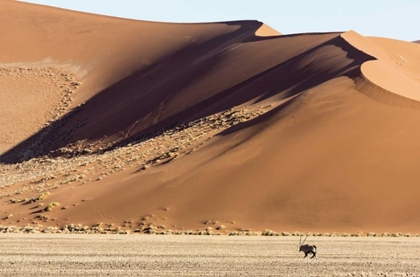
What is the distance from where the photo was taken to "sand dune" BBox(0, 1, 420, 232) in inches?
1134

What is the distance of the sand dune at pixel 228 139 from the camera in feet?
94.5

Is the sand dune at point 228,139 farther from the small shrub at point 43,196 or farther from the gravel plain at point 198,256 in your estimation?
the gravel plain at point 198,256

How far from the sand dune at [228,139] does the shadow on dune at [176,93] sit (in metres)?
0.18

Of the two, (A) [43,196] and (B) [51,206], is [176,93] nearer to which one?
(A) [43,196]

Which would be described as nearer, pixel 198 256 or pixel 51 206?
pixel 198 256

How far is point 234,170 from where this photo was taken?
31484 millimetres

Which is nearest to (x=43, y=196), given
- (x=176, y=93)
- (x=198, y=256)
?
(x=198, y=256)

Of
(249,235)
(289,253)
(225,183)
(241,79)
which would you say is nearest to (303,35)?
(241,79)

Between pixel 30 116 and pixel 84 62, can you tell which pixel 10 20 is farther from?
pixel 30 116

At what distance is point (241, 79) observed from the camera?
52906 millimetres

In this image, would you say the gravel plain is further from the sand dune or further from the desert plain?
the sand dune

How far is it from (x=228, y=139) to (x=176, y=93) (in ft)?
73.8

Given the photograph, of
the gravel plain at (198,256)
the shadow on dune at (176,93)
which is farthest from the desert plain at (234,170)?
the shadow on dune at (176,93)

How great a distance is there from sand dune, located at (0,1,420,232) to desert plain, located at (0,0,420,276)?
0.09m
